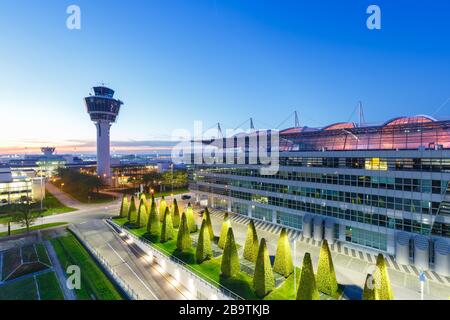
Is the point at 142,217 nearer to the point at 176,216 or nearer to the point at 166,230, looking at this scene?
the point at 176,216

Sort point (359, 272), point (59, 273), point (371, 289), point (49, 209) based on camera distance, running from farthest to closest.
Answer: point (49, 209), point (59, 273), point (359, 272), point (371, 289)

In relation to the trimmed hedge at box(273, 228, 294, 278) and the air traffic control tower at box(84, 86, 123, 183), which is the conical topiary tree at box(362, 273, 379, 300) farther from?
the air traffic control tower at box(84, 86, 123, 183)

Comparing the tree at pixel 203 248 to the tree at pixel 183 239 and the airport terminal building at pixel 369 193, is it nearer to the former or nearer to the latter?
the tree at pixel 183 239

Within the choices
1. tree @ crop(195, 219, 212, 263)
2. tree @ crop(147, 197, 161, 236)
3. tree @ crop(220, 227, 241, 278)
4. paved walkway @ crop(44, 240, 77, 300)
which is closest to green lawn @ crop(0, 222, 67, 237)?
paved walkway @ crop(44, 240, 77, 300)

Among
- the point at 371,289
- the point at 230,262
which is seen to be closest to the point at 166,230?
the point at 230,262
